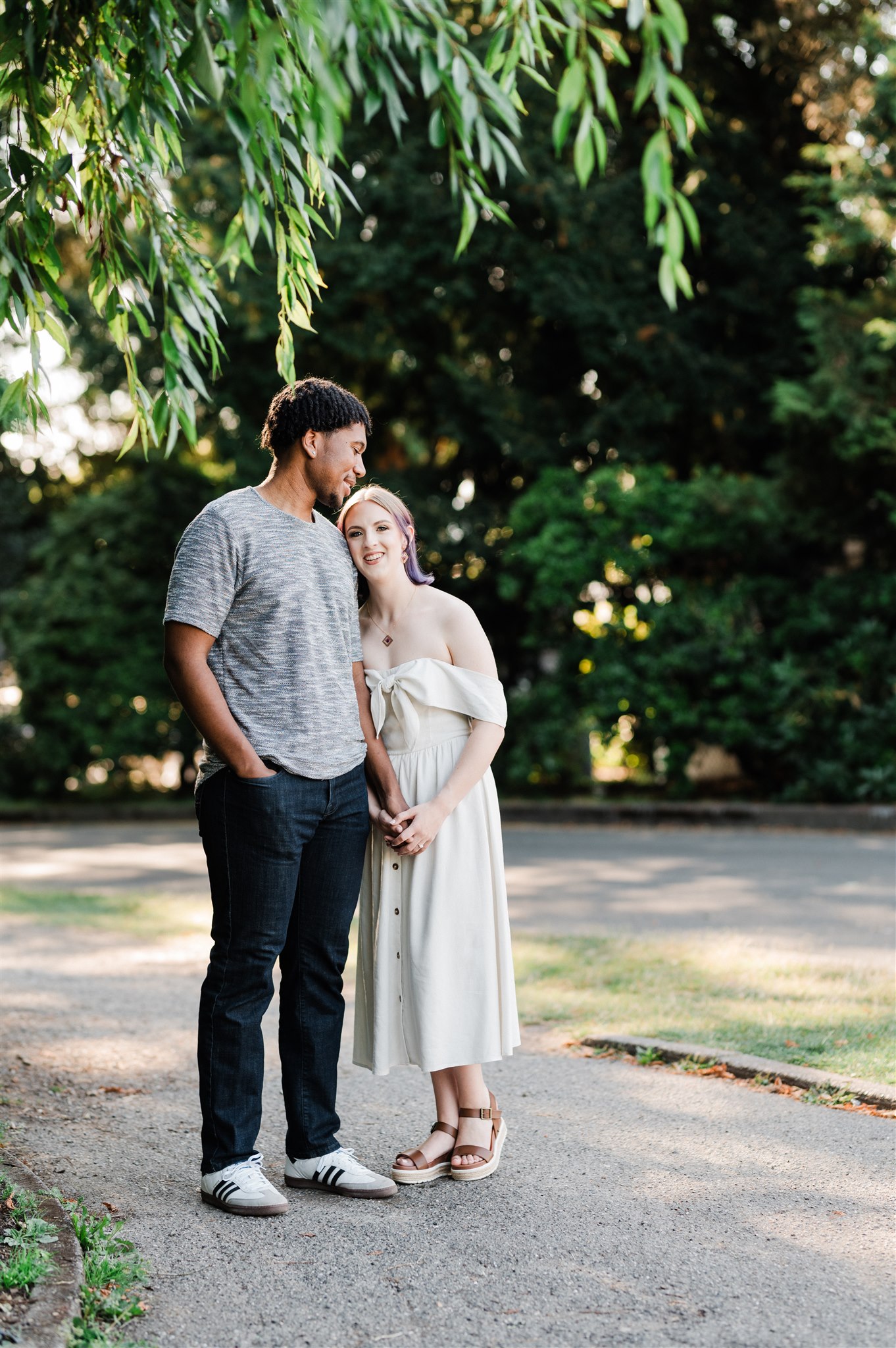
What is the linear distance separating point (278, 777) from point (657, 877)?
23.8 feet

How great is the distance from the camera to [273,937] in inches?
144

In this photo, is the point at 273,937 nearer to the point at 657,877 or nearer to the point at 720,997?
the point at 720,997

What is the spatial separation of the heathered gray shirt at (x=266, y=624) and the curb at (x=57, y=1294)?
1.20 m

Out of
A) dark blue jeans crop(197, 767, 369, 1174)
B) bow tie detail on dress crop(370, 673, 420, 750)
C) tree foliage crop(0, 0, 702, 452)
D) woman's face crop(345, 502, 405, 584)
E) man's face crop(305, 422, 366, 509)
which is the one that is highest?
tree foliage crop(0, 0, 702, 452)

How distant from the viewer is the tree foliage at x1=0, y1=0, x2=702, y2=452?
274 cm

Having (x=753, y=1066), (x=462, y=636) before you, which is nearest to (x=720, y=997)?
(x=753, y=1066)

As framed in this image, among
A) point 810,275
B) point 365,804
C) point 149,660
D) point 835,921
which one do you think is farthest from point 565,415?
point 365,804

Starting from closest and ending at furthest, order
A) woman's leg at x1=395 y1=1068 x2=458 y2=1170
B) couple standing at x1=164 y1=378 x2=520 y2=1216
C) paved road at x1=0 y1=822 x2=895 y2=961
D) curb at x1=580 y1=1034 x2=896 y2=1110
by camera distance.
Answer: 1. couple standing at x1=164 y1=378 x2=520 y2=1216
2. woman's leg at x1=395 y1=1068 x2=458 y2=1170
3. curb at x1=580 y1=1034 x2=896 y2=1110
4. paved road at x1=0 y1=822 x2=895 y2=961

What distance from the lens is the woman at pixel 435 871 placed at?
12.6 ft

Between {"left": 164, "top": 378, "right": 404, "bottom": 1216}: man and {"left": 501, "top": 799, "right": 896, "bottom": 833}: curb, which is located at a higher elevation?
{"left": 164, "top": 378, "right": 404, "bottom": 1216}: man

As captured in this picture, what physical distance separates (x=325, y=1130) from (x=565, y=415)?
14582 mm

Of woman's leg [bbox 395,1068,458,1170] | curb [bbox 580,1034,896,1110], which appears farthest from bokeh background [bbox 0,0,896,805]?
woman's leg [bbox 395,1068,458,1170]

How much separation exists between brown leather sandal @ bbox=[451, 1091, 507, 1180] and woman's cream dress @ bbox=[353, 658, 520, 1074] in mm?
208

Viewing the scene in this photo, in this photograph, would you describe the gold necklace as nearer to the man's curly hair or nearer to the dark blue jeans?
the dark blue jeans
